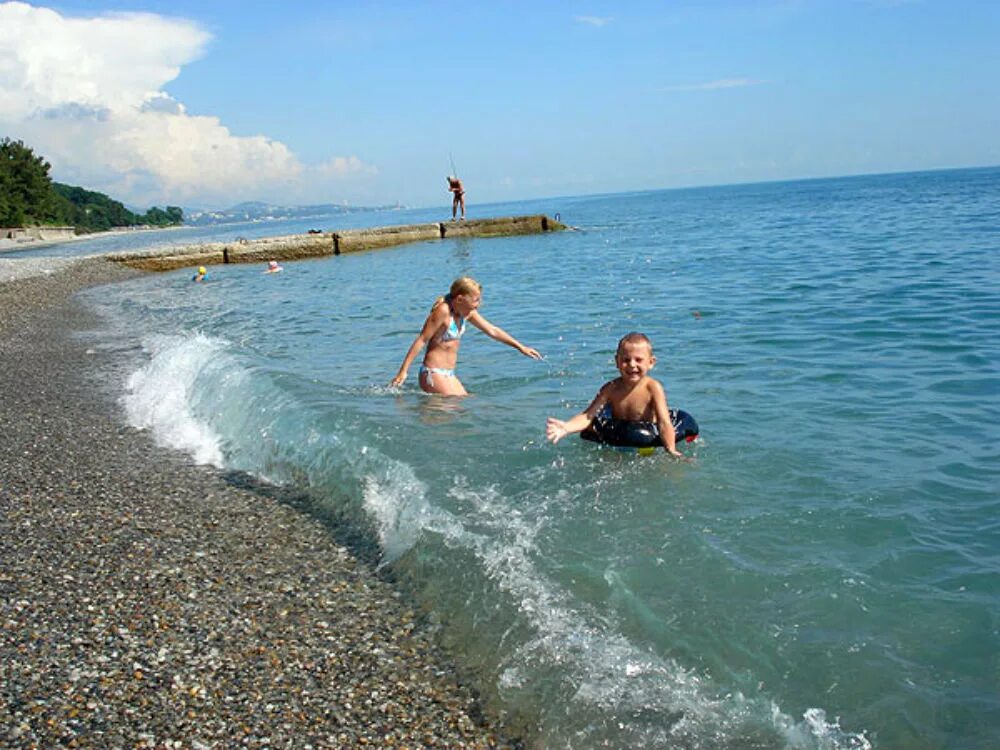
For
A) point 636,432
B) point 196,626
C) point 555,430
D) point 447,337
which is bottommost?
point 196,626

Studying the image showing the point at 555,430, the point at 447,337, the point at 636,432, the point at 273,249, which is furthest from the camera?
the point at 273,249

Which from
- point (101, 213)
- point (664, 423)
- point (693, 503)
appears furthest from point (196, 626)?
point (101, 213)

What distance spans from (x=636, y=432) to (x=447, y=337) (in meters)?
3.11

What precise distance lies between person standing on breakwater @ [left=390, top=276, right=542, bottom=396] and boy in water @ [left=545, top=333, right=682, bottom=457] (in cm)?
215

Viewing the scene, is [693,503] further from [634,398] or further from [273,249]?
[273,249]

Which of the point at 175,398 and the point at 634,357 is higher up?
the point at 634,357

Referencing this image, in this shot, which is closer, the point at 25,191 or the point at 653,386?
the point at 653,386

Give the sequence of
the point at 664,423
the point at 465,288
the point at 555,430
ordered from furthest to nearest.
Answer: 1. the point at 465,288
2. the point at 664,423
3. the point at 555,430

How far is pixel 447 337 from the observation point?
8.91 metres

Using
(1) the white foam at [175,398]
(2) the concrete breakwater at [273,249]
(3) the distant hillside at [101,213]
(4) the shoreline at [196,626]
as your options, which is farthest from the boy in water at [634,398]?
(3) the distant hillside at [101,213]

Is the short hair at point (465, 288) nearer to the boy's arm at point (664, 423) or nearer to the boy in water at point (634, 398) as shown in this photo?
the boy in water at point (634, 398)

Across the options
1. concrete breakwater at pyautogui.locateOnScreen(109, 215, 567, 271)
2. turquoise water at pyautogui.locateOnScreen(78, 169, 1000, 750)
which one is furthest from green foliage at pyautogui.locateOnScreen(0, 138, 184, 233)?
turquoise water at pyautogui.locateOnScreen(78, 169, 1000, 750)

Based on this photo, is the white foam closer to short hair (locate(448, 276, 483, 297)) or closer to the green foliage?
short hair (locate(448, 276, 483, 297))

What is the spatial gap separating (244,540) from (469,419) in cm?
281
